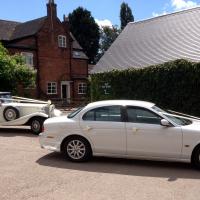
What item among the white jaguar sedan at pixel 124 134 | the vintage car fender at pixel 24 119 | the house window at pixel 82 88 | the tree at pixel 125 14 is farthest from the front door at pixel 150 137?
the tree at pixel 125 14

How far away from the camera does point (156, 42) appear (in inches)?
1092

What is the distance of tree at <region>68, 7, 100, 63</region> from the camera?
62312 millimetres

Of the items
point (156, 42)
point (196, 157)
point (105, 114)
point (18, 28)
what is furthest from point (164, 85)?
point (18, 28)

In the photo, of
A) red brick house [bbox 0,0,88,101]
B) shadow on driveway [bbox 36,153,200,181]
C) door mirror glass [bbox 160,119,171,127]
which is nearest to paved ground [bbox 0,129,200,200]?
shadow on driveway [bbox 36,153,200,181]

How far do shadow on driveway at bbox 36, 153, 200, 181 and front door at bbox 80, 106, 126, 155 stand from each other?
0.36m

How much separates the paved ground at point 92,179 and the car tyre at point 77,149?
18 centimetres

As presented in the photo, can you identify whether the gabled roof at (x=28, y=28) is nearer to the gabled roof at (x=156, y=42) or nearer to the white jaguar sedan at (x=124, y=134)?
the gabled roof at (x=156, y=42)

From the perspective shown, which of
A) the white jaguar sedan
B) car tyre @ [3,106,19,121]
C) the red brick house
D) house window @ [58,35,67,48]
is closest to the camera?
the white jaguar sedan

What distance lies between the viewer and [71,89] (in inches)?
1622

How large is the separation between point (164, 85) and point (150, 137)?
939cm

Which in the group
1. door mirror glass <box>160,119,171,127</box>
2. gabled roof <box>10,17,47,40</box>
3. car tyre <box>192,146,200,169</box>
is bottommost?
car tyre <box>192,146,200,169</box>

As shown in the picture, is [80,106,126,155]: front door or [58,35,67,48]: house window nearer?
[80,106,126,155]: front door

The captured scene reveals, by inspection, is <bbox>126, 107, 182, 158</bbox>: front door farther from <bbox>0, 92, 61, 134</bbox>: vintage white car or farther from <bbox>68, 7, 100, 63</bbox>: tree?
<bbox>68, 7, 100, 63</bbox>: tree

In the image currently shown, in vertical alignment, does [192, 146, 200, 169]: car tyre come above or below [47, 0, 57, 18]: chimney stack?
below
